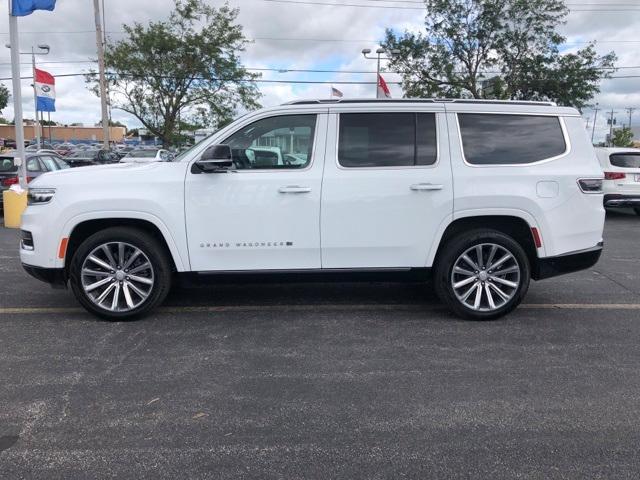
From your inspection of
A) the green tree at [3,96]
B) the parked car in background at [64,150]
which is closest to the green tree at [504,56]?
the parked car in background at [64,150]

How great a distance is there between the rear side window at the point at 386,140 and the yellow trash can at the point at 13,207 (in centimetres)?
872

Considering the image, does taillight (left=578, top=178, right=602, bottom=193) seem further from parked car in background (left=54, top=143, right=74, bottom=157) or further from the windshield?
parked car in background (left=54, top=143, right=74, bottom=157)

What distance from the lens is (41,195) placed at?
5.05 meters

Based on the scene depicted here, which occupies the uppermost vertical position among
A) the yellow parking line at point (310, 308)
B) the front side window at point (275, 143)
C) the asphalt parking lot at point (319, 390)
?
the front side window at point (275, 143)

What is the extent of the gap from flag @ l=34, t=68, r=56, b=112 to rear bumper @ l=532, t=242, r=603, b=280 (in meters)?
22.1

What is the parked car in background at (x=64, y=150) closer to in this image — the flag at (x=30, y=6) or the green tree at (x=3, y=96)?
the green tree at (x=3, y=96)

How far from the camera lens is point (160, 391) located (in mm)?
3824

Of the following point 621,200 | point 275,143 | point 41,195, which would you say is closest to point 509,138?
point 275,143

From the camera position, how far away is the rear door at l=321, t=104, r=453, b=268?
5094mm

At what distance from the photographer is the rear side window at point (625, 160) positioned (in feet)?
42.6

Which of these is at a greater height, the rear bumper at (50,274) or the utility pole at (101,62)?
the utility pole at (101,62)

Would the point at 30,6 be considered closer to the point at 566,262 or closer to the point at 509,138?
the point at 509,138

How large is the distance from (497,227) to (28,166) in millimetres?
11964

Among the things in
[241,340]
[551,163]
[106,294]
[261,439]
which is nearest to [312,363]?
[241,340]
